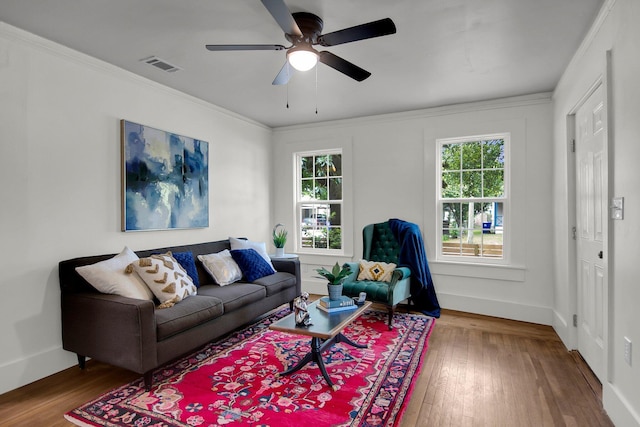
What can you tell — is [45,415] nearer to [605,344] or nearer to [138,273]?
[138,273]

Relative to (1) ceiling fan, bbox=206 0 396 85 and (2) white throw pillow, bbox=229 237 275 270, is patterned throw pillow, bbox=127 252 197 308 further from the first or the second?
(1) ceiling fan, bbox=206 0 396 85

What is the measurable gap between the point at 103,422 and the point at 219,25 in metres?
2.63

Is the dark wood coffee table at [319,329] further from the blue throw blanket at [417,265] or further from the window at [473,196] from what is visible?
the window at [473,196]

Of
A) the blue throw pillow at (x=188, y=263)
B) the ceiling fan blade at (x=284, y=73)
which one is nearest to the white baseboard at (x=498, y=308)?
the blue throw pillow at (x=188, y=263)

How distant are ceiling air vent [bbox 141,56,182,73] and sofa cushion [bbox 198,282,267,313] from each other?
2.06 m

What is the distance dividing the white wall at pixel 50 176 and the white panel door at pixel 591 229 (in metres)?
3.81

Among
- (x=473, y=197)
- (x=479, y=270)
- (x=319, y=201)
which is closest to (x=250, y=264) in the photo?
(x=319, y=201)

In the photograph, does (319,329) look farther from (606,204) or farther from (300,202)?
(300,202)

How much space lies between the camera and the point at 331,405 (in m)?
2.21

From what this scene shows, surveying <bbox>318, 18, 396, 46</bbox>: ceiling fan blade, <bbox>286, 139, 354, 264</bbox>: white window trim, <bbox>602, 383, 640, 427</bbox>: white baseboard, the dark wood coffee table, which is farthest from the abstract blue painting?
<bbox>602, 383, 640, 427</bbox>: white baseboard

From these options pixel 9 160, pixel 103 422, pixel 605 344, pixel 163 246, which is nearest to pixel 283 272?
pixel 163 246

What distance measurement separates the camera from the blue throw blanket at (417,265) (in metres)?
4.08

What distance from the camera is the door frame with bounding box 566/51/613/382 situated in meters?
2.15

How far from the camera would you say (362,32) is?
80.0 inches
